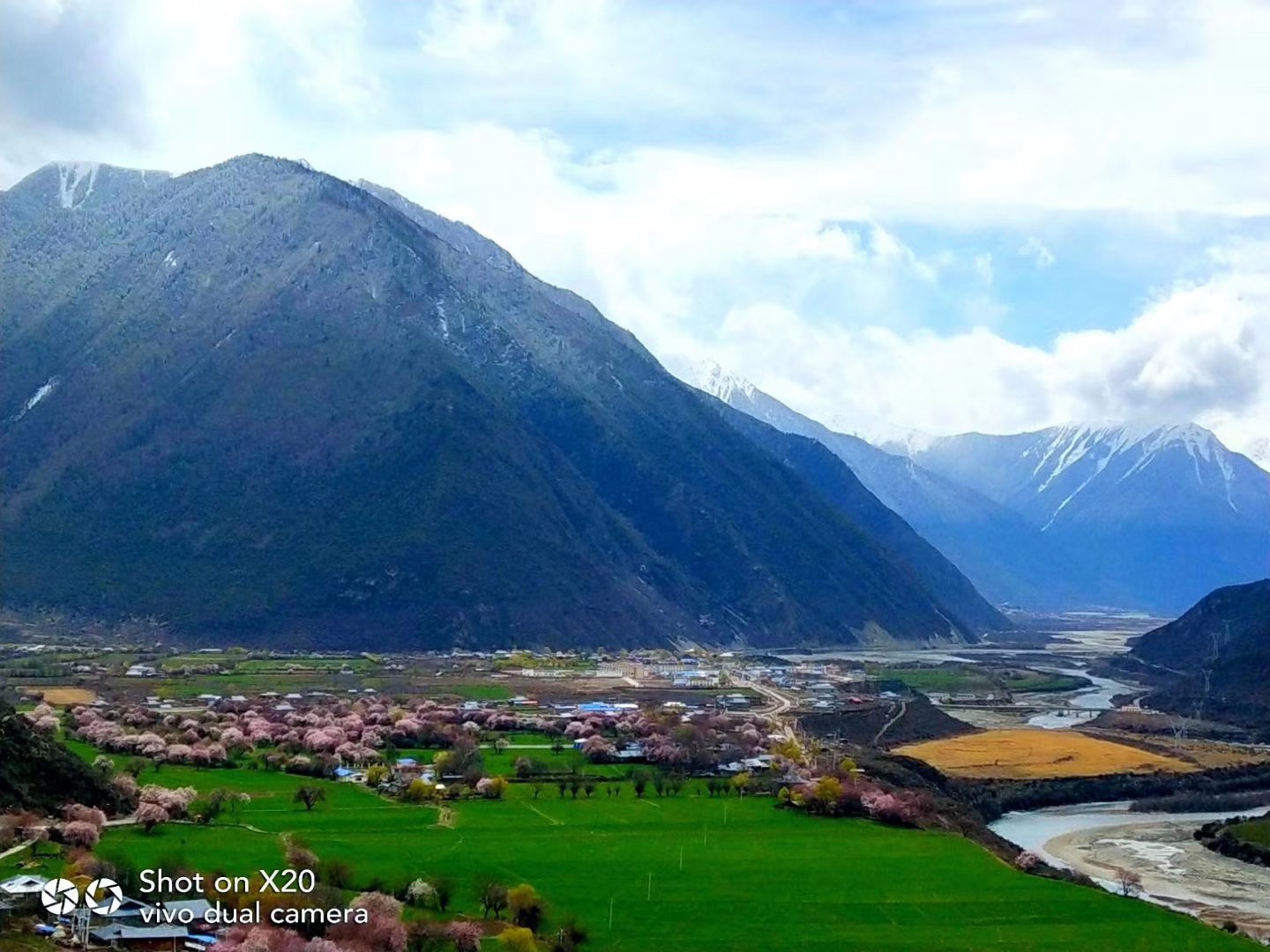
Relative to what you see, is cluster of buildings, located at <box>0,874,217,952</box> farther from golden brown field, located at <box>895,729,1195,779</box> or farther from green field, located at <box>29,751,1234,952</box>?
golden brown field, located at <box>895,729,1195,779</box>

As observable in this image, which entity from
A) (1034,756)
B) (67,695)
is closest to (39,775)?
(67,695)

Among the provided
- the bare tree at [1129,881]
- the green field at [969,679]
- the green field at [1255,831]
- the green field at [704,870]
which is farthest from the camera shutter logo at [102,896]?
the green field at [969,679]

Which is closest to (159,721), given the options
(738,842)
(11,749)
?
(11,749)

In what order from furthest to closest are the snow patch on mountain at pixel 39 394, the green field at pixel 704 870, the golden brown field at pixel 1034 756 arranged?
the snow patch on mountain at pixel 39 394, the golden brown field at pixel 1034 756, the green field at pixel 704 870

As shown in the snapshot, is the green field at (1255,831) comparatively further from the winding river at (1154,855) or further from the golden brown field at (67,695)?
the golden brown field at (67,695)

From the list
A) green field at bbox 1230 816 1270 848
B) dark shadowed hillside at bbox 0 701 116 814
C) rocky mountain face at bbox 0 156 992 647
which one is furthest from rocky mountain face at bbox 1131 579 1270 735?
dark shadowed hillside at bbox 0 701 116 814

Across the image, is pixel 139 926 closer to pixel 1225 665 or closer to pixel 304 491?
pixel 304 491
